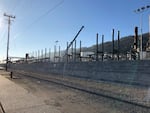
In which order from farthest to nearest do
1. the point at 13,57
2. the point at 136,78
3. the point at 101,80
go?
the point at 13,57 < the point at 101,80 < the point at 136,78

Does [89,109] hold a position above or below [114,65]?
below

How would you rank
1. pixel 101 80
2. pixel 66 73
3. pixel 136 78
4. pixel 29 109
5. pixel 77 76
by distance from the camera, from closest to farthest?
pixel 29 109 < pixel 136 78 < pixel 101 80 < pixel 77 76 < pixel 66 73

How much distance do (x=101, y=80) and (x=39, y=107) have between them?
47.0 ft

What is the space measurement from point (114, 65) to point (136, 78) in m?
3.60

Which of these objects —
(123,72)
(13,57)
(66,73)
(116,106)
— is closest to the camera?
(116,106)

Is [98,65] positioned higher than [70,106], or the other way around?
[98,65]

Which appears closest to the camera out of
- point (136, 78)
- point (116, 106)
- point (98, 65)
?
point (116, 106)

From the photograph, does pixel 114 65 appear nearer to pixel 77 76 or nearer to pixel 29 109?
pixel 77 76

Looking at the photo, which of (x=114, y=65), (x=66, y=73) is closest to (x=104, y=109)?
(x=114, y=65)

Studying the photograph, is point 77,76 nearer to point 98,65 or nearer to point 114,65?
point 98,65

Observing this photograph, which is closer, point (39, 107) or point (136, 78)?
point (39, 107)

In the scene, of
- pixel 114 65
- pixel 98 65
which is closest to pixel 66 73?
pixel 98 65

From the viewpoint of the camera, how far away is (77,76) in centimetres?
2942

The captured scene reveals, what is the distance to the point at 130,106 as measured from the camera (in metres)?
10.5
